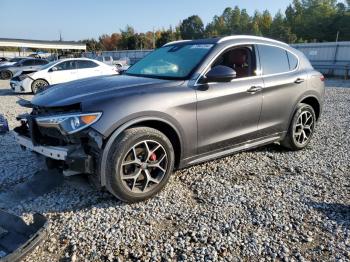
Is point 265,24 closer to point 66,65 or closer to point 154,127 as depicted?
point 66,65

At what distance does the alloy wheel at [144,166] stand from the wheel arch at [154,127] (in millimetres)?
207

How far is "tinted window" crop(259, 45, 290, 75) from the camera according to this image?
16.1 ft

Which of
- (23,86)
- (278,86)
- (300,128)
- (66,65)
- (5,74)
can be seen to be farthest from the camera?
(5,74)

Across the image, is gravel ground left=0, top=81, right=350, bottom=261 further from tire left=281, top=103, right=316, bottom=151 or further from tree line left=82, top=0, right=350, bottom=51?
tree line left=82, top=0, right=350, bottom=51

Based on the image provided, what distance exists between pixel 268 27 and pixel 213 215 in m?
91.0

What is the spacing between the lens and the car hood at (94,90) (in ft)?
11.9

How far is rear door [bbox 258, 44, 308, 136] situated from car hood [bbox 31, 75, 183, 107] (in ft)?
4.85

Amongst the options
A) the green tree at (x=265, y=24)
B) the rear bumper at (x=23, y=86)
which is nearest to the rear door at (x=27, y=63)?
the rear bumper at (x=23, y=86)

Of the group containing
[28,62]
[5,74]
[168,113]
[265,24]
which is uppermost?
[265,24]

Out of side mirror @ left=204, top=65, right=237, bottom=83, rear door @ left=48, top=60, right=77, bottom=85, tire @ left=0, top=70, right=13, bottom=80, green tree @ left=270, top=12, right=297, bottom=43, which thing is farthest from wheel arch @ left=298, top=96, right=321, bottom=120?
green tree @ left=270, top=12, right=297, bottom=43

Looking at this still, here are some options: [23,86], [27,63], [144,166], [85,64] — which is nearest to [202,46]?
[144,166]

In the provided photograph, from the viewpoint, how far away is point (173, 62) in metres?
4.62

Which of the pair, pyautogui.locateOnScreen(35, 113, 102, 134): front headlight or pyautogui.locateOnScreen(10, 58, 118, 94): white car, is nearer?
pyautogui.locateOnScreen(35, 113, 102, 134): front headlight

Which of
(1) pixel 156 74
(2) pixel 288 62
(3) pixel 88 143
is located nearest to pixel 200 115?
(1) pixel 156 74
